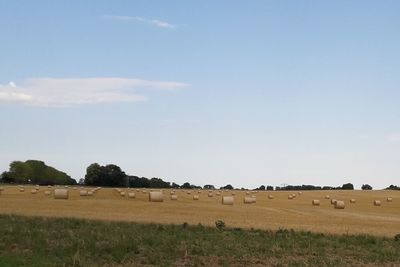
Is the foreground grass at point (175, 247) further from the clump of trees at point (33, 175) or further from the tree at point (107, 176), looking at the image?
the clump of trees at point (33, 175)

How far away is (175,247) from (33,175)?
17297 centimetres

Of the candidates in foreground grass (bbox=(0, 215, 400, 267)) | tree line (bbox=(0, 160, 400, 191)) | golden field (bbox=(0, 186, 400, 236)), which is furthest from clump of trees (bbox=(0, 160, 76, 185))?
foreground grass (bbox=(0, 215, 400, 267))

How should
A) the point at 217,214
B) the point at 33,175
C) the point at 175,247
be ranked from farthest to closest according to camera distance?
the point at 33,175
the point at 217,214
the point at 175,247

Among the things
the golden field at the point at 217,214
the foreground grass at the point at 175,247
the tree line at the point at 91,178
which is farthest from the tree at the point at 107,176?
the foreground grass at the point at 175,247

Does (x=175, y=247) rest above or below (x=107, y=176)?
below

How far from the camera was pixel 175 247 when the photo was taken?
1819 centimetres

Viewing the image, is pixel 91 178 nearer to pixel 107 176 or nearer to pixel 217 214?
pixel 107 176

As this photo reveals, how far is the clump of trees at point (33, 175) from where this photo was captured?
177875 mm

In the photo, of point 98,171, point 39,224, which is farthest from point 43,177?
point 39,224

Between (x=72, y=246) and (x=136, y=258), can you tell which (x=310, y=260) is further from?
(x=72, y=246)

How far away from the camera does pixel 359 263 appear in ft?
57.8

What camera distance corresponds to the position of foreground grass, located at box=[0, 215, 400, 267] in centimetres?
1673

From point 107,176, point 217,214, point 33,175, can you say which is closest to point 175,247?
point 217,214

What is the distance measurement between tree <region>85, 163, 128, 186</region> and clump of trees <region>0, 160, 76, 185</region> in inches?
950
